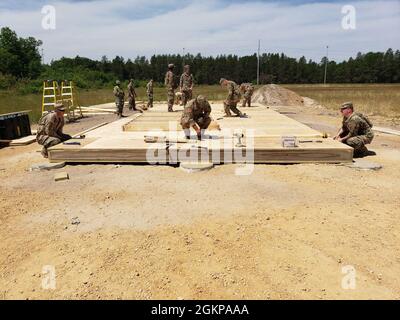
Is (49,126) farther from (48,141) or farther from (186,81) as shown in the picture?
(186,81)

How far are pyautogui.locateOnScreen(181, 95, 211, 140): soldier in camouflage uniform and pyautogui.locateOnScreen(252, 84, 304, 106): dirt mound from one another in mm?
15612

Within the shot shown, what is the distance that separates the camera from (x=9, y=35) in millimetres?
58438

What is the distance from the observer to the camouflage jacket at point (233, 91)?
11.2m

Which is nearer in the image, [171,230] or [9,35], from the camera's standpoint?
[171,230]

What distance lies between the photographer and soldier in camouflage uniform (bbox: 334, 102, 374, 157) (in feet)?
24.0

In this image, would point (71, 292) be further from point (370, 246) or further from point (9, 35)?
point (9, 35)

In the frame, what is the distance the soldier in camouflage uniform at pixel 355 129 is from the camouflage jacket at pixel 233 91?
449 cm

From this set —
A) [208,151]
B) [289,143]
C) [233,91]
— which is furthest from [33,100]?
[289,143]

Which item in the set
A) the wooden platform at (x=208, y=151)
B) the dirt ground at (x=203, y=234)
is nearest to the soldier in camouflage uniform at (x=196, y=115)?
the wooden platform at (x=208, y=151)

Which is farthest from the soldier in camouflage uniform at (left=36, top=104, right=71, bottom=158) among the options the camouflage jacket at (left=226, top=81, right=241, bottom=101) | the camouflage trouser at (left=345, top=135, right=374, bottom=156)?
the camouflage trouser at (left=345, top=135, right=374, bottom=156)

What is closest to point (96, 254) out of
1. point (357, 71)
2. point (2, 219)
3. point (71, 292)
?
point (71, 292)

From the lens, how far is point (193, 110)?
781 centimetres
